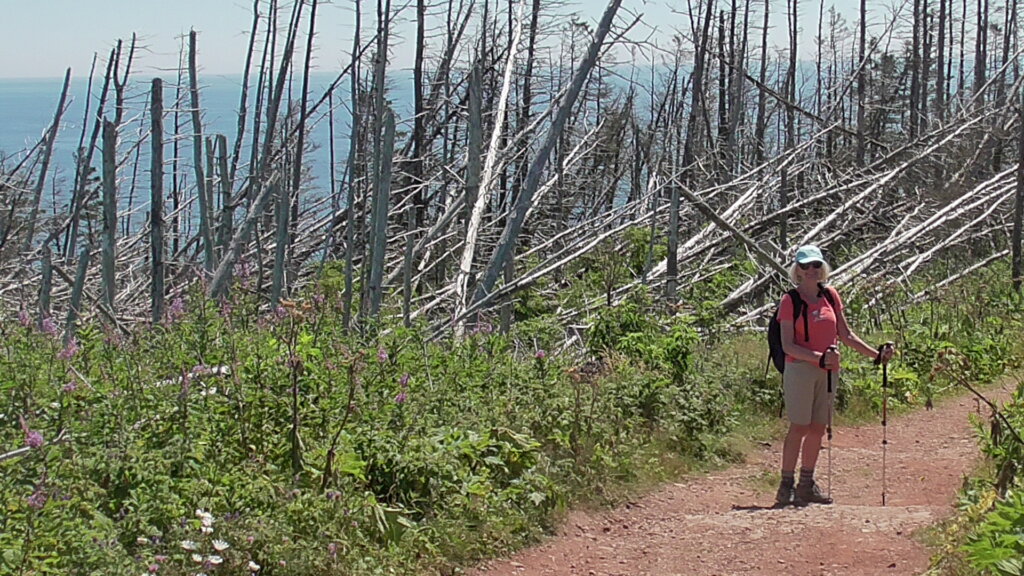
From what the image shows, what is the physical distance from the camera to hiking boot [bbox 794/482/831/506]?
5.47 m

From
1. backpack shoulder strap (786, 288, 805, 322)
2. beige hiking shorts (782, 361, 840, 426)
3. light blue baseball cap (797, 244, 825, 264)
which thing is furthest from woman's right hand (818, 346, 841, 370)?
light blue baseball cap (797, 244, 825, 264)

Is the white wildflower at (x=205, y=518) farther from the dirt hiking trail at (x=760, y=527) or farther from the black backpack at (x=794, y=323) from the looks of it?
the black backpack at (x=794, y=323)

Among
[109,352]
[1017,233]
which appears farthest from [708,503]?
[1017,233]

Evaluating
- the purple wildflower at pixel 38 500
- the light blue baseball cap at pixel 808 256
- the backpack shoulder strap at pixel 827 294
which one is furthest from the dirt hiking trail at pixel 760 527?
the purple wildflower at pixel 38 500

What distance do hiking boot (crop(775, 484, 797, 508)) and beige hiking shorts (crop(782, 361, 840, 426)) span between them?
379 millimetres

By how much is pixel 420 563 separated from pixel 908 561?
81.4 inches

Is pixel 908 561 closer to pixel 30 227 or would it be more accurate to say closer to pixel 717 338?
pixel 717 338

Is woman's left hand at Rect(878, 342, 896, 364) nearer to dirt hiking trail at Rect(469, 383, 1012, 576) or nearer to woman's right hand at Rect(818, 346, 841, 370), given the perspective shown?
woman's right hand at Rect(818, 346, 841, 370)

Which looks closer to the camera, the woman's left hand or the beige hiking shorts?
the woman's left hand

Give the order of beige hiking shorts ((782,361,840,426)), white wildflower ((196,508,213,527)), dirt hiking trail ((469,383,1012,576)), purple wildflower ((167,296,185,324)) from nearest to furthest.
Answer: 1. white wildflower ((196,508,213,527))
2. dirt hiking trail ((469,383,1012,576))
3. beige hiking shorts ((782,361,840,426))
4. purple wildflower ((167,296,185,324))

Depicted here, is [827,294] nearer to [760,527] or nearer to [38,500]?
[760,527]

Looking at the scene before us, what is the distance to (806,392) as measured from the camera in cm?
534

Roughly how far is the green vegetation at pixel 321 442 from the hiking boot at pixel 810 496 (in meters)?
0.79

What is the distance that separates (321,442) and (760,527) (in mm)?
2146
